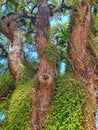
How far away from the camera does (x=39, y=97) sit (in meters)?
5.80

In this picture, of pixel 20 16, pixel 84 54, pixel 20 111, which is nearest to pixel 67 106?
pixel 20 111

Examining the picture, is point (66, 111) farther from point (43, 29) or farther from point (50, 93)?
point (43, 29)

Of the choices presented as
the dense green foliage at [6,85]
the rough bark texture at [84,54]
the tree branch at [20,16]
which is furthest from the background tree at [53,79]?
the tree branch at [20,16]

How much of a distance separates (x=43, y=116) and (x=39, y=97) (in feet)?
1.10

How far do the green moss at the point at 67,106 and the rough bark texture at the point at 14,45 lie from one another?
1.44m

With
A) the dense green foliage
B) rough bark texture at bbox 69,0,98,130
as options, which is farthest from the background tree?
the dense green foliage

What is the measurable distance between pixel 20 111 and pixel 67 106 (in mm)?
861

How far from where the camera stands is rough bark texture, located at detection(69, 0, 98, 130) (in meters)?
6.16

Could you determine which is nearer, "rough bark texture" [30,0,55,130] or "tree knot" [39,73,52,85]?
"rough bark texture" [30,0,55,130]

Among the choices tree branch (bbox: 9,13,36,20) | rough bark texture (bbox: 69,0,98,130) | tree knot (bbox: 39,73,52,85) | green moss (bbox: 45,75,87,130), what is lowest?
green moss (bbox: 45,75,87,130)

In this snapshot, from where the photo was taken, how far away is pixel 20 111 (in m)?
6.07

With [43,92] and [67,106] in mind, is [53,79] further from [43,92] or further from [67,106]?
[67,106]

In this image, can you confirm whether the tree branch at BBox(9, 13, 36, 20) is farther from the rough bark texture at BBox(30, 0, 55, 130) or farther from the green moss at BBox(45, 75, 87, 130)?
→ the green moss at BBox(45, 75, 87, 130)

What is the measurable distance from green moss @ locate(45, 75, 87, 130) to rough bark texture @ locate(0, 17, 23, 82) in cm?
144
